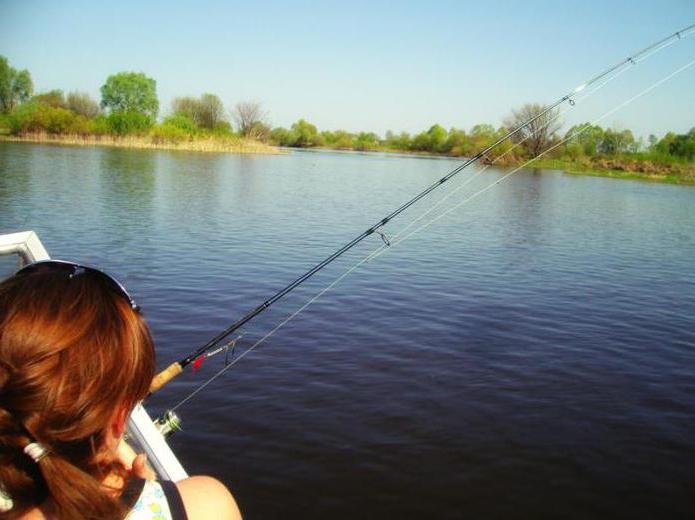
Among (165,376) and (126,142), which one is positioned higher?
(126,142)

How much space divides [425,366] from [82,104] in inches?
4217

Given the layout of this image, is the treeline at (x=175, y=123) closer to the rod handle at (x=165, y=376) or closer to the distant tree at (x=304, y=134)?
the distant tree at (x=304, y=134)

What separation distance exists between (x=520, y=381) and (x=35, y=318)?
7225 millimetres

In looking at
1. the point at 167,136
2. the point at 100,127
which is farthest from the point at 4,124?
the point at 167,136

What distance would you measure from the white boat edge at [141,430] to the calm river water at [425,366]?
2813 millimetres

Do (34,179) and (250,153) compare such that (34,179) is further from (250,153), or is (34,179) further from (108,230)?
(250,153)

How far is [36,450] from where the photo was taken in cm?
114

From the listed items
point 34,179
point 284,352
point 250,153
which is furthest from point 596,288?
point 250,153

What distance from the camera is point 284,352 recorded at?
820 cm

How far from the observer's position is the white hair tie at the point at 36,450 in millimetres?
1131

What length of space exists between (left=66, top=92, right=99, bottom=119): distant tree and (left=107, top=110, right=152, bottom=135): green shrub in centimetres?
3340

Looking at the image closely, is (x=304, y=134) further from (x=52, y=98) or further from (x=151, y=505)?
(x=151, y=505)

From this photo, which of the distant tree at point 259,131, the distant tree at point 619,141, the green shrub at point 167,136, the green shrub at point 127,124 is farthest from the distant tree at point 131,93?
the distant tree at point 619,141

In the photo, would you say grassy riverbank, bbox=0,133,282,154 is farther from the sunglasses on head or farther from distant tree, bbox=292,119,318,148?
distant tree, bbox=292,119,318,148
